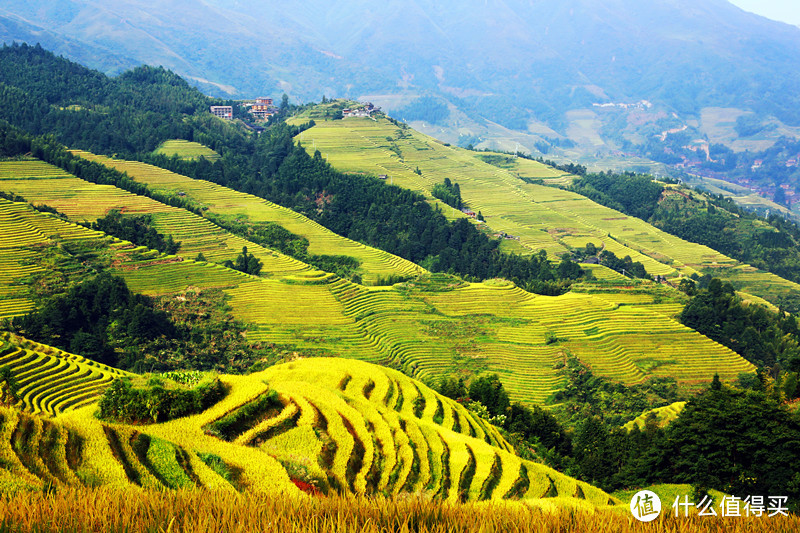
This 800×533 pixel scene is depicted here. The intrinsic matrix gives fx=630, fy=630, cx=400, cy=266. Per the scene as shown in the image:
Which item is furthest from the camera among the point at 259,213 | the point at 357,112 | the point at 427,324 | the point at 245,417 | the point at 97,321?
the point at 357,112

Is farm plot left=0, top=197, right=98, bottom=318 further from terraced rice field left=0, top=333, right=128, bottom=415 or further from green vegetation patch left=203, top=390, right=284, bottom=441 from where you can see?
green vegetation patch left=203, top=390, right=284, bottom=441

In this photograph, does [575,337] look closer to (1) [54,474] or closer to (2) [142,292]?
(2) [142,292]

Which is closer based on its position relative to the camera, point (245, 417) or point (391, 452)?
point (245, 417)

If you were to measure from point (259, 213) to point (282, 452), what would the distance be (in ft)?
156

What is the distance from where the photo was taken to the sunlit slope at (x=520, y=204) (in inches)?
2635

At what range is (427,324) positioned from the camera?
37.4 m

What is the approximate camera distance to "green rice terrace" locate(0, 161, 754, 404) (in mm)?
32906

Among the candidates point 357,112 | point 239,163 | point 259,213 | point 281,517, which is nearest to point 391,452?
point 281,517

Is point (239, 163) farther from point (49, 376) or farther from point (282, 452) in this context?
point (282, 452)

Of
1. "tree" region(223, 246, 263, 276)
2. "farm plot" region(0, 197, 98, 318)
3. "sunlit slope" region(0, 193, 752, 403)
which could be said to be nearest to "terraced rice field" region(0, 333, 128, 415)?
"farm plot" region(0, 197, 98, 318)

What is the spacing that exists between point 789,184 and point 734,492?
212 metres

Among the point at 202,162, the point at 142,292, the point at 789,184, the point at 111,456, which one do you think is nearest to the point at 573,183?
the point at 202,162

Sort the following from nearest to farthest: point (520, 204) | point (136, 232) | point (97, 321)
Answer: point (97, 321) → point (136, 232) → point (520, 204)

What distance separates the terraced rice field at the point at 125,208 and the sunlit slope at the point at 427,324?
4697 mm
